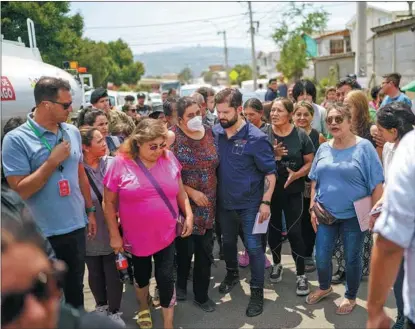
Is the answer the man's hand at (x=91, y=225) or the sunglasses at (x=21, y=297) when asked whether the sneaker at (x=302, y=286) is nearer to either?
the man's hand at (x=91, y=225)

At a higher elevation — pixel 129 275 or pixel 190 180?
pixel 190 180

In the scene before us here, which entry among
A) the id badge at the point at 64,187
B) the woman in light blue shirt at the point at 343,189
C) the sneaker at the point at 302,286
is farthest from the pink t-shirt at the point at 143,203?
the sneaker at the point at 302,286

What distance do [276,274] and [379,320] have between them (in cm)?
268

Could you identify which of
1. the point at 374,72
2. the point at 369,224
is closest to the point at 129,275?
the point at 369,224

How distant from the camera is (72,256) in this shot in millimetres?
2973

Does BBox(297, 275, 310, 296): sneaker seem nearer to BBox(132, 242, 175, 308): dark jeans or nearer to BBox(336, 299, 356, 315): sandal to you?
BBox(336, 299, 356, 315): sandal

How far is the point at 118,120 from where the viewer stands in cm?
468

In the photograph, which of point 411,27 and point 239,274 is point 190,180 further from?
point 411,27

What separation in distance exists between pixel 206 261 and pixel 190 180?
75 cm

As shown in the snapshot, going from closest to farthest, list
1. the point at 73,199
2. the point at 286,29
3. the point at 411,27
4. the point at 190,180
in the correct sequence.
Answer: the point at 73,199
the point at 190,180
the point at 411,27
the point at 286,29

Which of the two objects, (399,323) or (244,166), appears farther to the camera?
(244,166)

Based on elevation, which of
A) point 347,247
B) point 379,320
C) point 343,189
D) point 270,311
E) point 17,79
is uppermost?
point 17,79

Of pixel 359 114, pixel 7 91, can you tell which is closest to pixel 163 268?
pixel 359 114

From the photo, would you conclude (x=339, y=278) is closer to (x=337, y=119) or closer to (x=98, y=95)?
(x=337, y=119)
